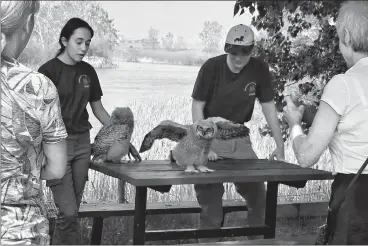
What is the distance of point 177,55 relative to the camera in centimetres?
692

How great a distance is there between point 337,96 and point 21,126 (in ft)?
4.10

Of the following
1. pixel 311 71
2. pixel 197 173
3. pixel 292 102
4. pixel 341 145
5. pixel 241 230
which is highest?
pixel 311 71

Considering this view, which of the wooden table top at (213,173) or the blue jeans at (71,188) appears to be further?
the blue jeans at (71,188)

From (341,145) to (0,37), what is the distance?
143 cm

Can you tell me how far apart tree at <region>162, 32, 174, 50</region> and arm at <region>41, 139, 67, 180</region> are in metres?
4.26

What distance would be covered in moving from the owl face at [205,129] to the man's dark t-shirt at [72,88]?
917 millimetres

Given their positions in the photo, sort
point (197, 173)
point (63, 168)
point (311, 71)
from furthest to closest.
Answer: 1. point (311, 71)
2. point (197, 173)
3. point (63, 168)

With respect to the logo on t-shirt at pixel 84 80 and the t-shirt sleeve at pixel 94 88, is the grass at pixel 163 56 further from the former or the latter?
the logo on t-shirt at pixel 84 80

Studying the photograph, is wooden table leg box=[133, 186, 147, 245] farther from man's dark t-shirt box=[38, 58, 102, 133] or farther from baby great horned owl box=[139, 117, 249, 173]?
man's dark t-shirt box=[38, 58, 102, 133]

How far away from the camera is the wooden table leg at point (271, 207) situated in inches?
178

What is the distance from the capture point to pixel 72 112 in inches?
158

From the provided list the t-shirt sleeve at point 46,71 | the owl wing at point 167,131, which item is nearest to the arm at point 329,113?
the owl wing at point 167,131

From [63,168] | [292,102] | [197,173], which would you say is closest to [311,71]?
[197,173]

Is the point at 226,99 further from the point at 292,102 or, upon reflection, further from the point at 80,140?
the point at 292,102
